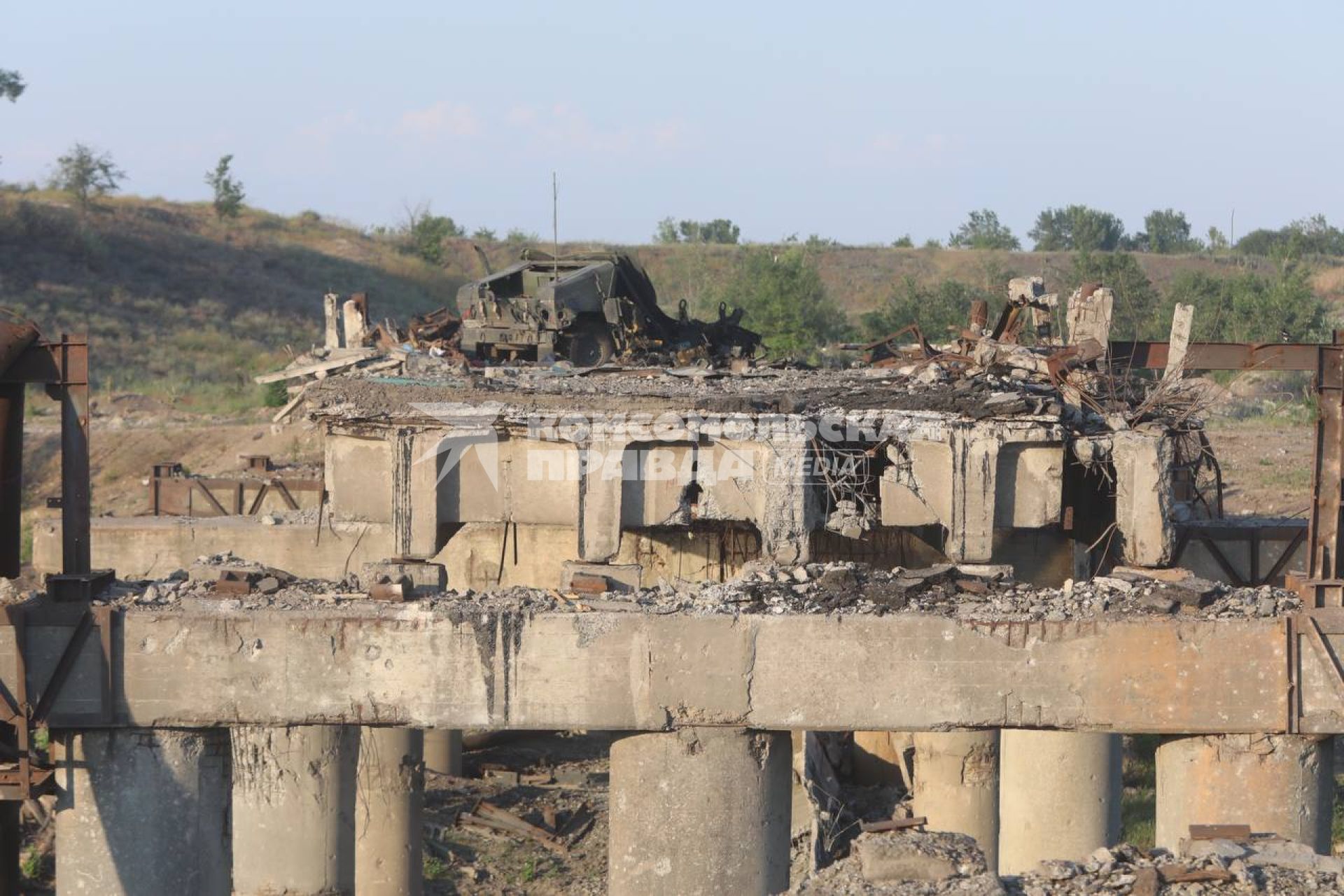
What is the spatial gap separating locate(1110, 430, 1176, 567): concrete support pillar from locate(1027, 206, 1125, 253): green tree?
5924 centimetres

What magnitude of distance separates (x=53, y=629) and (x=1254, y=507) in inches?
863

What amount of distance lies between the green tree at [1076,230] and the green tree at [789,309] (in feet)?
94.8

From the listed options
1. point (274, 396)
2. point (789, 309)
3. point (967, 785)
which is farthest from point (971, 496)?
point (789, 309)

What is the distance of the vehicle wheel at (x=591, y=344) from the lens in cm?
2148

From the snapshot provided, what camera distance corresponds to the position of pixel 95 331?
147 feet

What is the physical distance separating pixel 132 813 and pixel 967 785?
25.3ft

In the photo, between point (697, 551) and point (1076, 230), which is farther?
point (1076, 230)

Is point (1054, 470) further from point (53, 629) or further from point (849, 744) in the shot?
point (53, 629)

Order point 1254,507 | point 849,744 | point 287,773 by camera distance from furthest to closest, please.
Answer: point 1254,507
point 849,744
point 287,773

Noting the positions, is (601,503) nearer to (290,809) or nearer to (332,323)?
(290,809)

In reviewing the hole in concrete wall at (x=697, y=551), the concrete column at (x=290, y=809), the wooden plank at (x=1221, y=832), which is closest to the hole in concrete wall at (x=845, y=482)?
the hole in concrete wall at (x=697, y=551)

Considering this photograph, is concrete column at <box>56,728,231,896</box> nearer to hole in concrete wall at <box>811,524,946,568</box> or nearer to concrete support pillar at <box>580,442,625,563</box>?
concrete support pillar at <box>580,442,625,563</box>

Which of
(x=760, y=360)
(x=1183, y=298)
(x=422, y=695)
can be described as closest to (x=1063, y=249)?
(x=1183, y=298)

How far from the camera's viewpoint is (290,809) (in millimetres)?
13070
